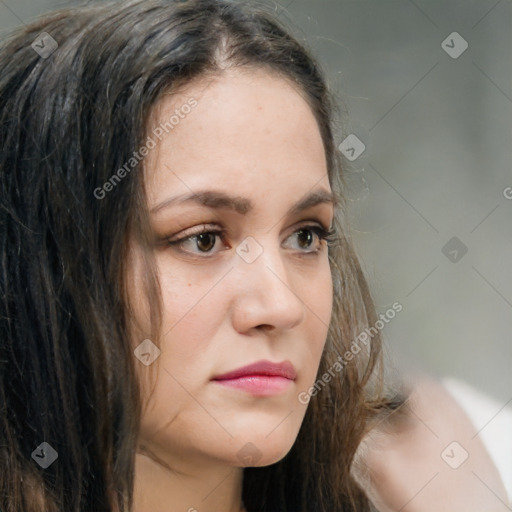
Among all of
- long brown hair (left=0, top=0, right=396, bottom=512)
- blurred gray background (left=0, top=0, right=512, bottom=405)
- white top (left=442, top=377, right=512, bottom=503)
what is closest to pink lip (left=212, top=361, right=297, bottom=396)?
long brown hair (left=0, top=0, right=396, bottom=512)

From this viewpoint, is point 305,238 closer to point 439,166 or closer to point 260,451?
point 260,451

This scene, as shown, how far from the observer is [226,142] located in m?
1.32

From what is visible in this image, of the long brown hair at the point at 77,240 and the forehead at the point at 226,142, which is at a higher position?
the forehead at the point at 226,142

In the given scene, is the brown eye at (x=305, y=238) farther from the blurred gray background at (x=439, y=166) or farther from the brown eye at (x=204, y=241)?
the blurred gray background at (x=439, y=166)

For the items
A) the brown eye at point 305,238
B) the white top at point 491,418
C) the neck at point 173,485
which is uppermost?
the white top at point 491,418

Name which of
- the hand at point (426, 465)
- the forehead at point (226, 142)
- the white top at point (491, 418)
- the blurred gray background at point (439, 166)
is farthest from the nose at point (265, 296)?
the blurred gray background at point (439, 166)

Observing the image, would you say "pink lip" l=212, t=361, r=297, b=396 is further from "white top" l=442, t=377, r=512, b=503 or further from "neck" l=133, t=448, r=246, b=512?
A: "white top" l=442, t=377, r=512, b=503

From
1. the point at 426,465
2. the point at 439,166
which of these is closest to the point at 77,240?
the point at 426,465

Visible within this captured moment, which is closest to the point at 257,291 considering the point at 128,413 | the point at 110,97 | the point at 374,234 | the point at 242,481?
the point at 128,413

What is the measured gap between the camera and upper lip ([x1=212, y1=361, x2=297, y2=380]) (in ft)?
4.26

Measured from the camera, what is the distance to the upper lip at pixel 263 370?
130cm

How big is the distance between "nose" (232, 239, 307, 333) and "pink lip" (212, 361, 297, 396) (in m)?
0.06

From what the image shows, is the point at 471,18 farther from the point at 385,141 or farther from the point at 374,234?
the point at 374,234

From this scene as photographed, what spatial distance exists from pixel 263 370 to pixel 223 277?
15 cm
